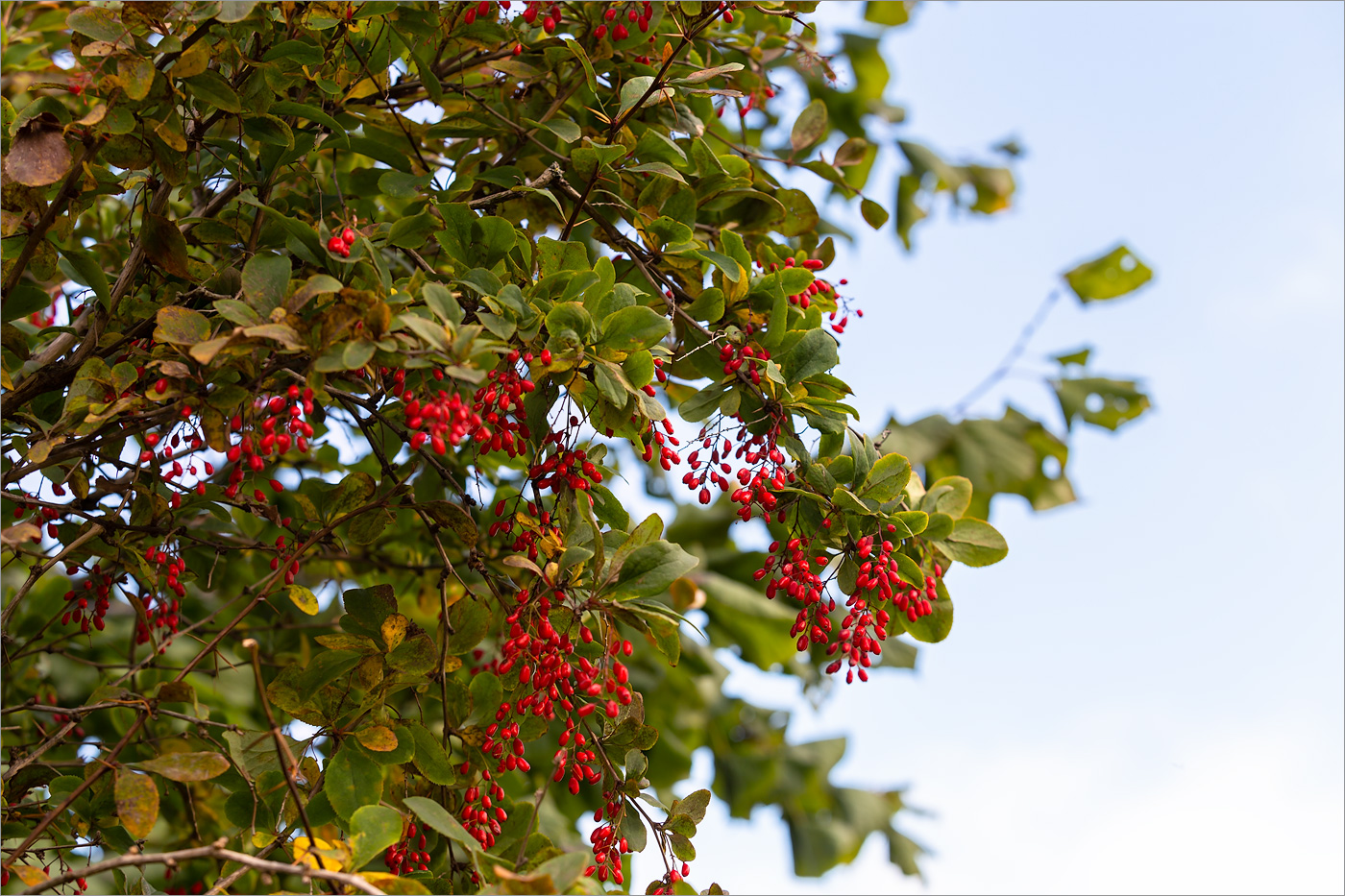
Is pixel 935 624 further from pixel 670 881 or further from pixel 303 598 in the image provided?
pixel 303 598

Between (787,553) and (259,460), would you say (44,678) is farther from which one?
(787,553)

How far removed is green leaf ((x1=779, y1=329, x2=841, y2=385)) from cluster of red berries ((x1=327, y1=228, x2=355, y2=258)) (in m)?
0.64

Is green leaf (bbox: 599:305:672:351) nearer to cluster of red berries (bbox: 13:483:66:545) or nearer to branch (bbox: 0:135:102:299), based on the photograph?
branch (bbox: 0:135:102:299)

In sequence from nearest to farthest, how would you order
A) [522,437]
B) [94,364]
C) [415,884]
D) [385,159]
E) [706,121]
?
1. [415,884]
2. [94,364]
3. [522,437]
4. [385,159]
5. [706,121]

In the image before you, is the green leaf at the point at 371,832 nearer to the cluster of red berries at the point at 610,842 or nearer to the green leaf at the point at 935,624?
the cluster of red berries at the point at 610,842

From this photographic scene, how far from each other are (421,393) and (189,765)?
1.82 feet

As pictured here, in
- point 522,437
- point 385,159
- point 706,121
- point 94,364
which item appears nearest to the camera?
point 94,364

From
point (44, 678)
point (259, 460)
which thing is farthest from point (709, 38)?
point (44, 678)

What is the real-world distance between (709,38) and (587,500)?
1.01 meters

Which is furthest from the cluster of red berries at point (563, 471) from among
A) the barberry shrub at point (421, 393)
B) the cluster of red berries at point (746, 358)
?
the cluster of red berries at point (746, 358)

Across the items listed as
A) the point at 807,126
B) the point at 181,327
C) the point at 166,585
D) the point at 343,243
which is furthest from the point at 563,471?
the point at 807,126

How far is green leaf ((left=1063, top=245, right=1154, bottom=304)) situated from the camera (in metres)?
4.39

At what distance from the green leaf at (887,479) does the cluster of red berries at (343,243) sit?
2.62 ft

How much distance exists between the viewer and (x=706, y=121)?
1.96 m
